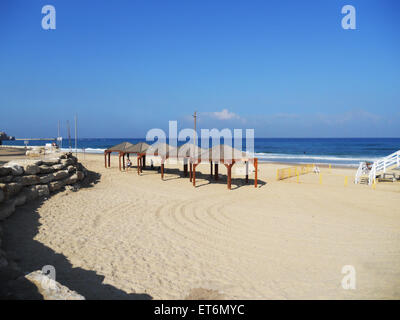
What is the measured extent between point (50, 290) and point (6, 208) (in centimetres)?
675

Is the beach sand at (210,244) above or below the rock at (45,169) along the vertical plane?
below

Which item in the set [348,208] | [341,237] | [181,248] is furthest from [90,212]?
[348,208]

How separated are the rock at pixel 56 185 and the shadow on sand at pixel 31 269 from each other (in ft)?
9.63

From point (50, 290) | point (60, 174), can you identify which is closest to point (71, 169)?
point (60, 174)

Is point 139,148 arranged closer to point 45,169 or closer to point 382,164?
point 45,169

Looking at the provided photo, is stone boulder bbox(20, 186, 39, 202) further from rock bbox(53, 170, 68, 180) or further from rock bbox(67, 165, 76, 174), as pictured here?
rock bbox(67, 165, 76, 174)

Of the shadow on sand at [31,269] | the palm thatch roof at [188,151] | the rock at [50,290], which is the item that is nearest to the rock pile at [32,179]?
the shadow on sand at [31,269]

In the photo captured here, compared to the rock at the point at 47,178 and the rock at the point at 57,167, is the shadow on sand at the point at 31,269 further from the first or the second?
the rock at the point at 57,167

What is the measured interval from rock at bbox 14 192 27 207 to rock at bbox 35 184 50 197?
0.84 meters

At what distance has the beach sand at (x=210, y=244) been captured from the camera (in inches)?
220

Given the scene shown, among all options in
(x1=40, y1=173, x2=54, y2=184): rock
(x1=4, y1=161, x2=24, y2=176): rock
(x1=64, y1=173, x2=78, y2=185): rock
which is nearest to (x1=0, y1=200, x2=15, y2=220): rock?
(x1=4, y1=161, x2=24, y2=176): rock

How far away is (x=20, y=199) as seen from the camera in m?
10.0

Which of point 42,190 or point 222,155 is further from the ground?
point 222,155
